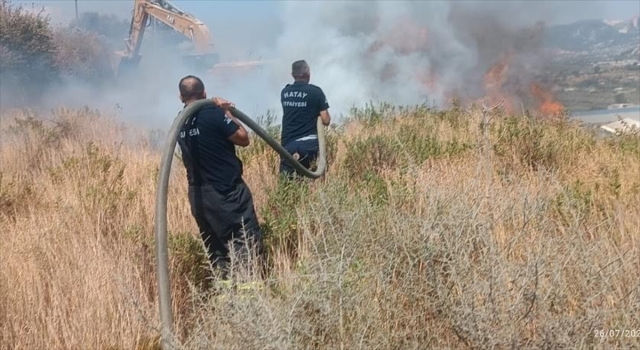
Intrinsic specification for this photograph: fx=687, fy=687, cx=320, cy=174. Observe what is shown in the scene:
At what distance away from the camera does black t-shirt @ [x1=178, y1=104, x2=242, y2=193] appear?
480cm

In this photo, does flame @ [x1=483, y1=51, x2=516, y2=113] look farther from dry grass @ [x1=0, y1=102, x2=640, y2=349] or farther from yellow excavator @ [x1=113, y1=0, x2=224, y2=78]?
dry grass @ [x1=0, y1=102, x2=640, y2=349]

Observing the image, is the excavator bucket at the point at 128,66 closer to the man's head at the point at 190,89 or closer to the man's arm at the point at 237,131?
the man's head at the point at 190,89

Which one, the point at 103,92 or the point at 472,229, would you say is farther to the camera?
the point at 103,92

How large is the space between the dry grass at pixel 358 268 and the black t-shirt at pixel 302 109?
1.09 metres

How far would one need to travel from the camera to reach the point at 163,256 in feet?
12.2

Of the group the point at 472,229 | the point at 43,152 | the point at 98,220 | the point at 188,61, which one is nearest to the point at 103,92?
the point at 188,61

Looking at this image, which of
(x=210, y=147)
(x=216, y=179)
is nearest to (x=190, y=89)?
(x=210, y=147)

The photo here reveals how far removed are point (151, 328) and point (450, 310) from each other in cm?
153

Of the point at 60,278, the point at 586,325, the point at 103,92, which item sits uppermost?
the point at 103,92

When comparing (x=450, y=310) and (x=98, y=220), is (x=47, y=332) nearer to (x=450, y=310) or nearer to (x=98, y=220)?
(x=98, y=220)
